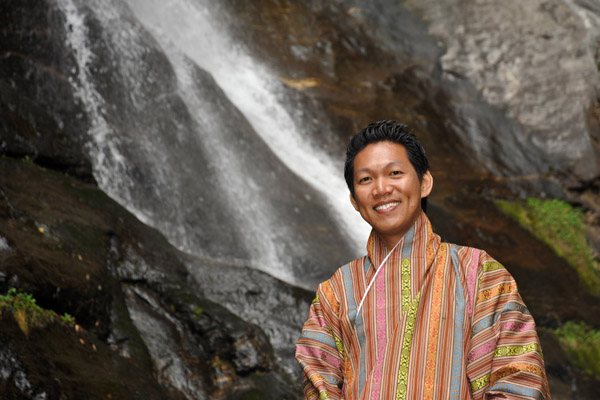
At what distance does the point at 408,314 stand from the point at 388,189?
16.6 inches

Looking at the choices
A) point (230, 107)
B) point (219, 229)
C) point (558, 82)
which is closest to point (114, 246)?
point (219, 229)

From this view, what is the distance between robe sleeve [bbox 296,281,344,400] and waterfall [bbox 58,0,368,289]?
5.69m

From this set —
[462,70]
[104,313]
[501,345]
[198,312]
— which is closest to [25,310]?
[104,313]

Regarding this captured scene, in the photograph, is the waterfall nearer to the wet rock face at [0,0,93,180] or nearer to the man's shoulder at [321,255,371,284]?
the wet rock face at [0,0,93,180]

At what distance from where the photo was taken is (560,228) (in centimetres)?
1197

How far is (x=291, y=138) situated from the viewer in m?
12.5

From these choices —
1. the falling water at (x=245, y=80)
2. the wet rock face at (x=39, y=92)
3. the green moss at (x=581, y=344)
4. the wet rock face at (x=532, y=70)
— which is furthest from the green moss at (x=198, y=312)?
the wet rock face at (x=532, y=70)

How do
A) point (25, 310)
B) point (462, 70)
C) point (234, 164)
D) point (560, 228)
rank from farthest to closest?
point (462, 70), point (560, 228), point (234, 164), point (25, 310)

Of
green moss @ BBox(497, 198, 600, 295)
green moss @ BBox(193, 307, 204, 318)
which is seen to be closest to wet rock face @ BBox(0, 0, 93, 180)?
green moss @ BBox(193, 307, 204, 318)

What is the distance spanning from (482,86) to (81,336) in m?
10.7

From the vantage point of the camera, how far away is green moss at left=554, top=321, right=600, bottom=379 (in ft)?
33.9

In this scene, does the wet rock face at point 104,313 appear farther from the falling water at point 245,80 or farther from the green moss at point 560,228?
the green moss at point 560,228

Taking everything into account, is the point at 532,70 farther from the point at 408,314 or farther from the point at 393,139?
the point at 408,314

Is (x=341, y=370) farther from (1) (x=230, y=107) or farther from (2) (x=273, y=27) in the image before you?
(2) (x=273, y=27)
